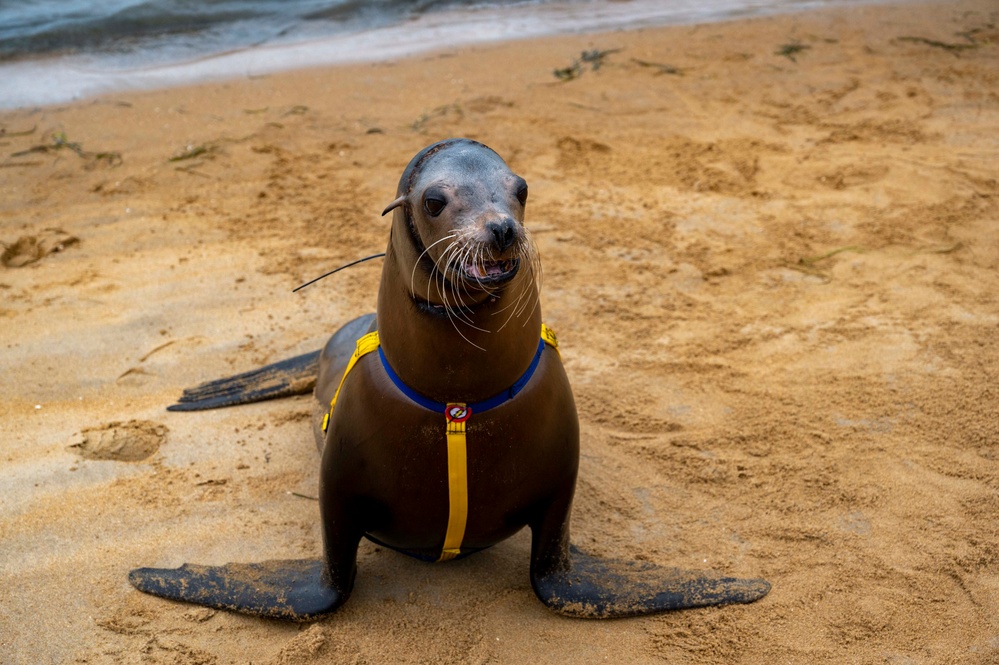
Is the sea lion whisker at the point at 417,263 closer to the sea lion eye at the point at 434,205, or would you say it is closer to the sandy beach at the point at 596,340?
the sea lion eye at the point at 434,205

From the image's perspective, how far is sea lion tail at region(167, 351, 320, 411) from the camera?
3854 millimetres

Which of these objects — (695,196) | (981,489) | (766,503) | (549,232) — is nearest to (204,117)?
(549,232)

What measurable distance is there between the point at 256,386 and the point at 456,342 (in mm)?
1770

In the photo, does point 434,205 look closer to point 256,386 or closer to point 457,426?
point 457,426

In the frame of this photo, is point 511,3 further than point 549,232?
Yes

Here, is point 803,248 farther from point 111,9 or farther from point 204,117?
point 111,9

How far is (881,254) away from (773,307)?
80cm

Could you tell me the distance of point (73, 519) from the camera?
3.15m

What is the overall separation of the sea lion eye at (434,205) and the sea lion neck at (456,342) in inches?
7.1

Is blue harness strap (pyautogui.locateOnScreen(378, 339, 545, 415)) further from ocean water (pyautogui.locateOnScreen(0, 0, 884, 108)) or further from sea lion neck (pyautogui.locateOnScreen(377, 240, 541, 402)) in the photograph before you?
ocean water (pyautogui.locateOnScreen(0, 0, 884, 108))

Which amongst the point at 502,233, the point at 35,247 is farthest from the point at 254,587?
the point at 35,247

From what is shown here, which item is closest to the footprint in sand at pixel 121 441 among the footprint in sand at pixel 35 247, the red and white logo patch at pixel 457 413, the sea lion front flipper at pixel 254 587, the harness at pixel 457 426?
the sea lion front flipper at pixel 254 587

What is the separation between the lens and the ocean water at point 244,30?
8.48m

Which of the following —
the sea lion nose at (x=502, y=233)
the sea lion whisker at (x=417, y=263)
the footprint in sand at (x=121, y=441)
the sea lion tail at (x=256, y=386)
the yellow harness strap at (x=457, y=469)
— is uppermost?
the sea lion nose at (x=502, y=233)
